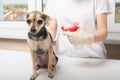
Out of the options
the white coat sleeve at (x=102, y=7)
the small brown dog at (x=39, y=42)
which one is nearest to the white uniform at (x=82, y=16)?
the white coat sleeve at (x=102, y=7)

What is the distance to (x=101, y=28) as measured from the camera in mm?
888

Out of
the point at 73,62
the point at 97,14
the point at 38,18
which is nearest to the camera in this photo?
the point at 38,18

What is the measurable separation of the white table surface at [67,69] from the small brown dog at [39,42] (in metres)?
0.03

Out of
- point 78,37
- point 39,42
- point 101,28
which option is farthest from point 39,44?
point 101,28

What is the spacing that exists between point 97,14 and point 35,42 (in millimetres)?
411

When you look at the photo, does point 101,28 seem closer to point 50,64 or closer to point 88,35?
point 88,35

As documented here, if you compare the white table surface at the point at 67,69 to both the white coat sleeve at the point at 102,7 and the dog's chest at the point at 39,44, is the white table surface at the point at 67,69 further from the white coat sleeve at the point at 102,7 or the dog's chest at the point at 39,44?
the white coat sleeve at the point at 102,7

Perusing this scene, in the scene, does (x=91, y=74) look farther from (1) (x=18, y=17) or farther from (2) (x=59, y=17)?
(1) (x=18, y=17)

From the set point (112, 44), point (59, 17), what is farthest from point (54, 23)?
point (112, 44)

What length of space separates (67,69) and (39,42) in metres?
0.18

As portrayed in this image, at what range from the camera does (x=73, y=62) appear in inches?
30.8

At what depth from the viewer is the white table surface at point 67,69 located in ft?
2.32

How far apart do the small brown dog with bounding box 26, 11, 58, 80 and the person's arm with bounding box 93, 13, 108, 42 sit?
217 mm

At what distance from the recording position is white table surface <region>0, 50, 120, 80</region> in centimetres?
71
